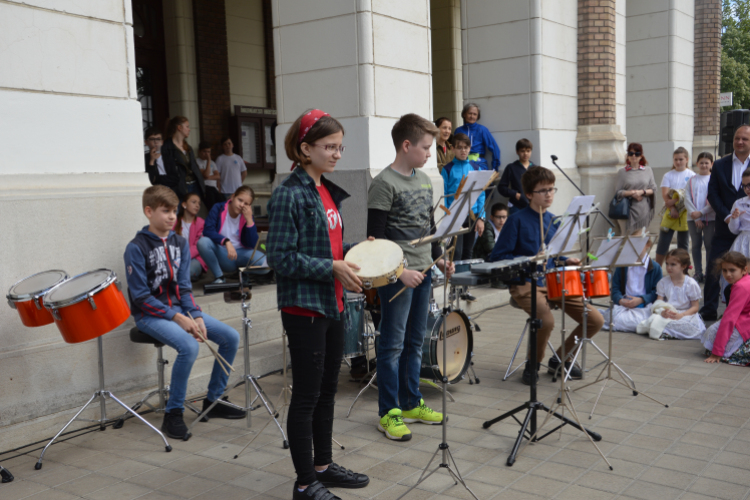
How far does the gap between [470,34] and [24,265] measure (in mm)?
7915

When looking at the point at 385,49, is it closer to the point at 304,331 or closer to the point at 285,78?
the point at 285,78

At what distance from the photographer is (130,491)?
3.78 m

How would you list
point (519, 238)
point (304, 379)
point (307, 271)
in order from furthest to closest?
point (519, 238), point (304, 379), point (307, 271)

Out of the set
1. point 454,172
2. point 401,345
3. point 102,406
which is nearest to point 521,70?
point 454,172

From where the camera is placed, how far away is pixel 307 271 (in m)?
3.20

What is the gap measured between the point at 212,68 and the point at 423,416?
8.64 metres

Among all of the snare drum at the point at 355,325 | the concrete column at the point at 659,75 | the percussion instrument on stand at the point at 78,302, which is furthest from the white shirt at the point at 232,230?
the concrete column at the point at 659,75

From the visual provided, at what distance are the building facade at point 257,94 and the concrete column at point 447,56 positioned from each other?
0.03 m

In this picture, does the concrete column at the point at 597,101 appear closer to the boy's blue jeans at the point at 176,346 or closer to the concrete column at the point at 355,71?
the concrete column at the point at 355,71

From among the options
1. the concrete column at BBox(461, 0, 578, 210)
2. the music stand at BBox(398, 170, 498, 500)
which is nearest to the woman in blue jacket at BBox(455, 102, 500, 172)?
the concrete column at BBox(461, 0, 578, 210)

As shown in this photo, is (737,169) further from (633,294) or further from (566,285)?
(566,285)

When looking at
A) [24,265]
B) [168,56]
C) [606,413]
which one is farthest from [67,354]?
[168,56]

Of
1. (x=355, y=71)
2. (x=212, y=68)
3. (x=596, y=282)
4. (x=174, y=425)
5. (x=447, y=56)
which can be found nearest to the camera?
(x=174, y=425)

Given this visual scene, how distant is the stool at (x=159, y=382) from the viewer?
469 cm
